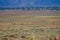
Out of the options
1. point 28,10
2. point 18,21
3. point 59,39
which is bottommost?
point 59,39

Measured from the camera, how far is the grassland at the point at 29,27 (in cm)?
214

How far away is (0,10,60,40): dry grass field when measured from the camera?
7.02 ft

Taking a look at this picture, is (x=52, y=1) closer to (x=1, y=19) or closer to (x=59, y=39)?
(x=59, y=39)

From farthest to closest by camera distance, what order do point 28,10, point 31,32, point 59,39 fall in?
point 28,10 → point 31,32 → point 59,39

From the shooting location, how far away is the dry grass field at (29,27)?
2.14 m

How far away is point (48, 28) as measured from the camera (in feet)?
7.39

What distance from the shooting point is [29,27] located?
7.36 feet

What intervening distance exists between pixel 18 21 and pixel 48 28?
462 mm

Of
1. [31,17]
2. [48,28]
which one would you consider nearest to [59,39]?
[48,28]

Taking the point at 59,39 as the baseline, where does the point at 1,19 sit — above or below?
above

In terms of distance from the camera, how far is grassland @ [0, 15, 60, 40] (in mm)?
2141

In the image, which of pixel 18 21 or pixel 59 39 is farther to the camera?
pixel 18 21

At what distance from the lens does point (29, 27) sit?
2.24m

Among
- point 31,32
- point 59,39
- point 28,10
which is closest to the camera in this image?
point 59,39
